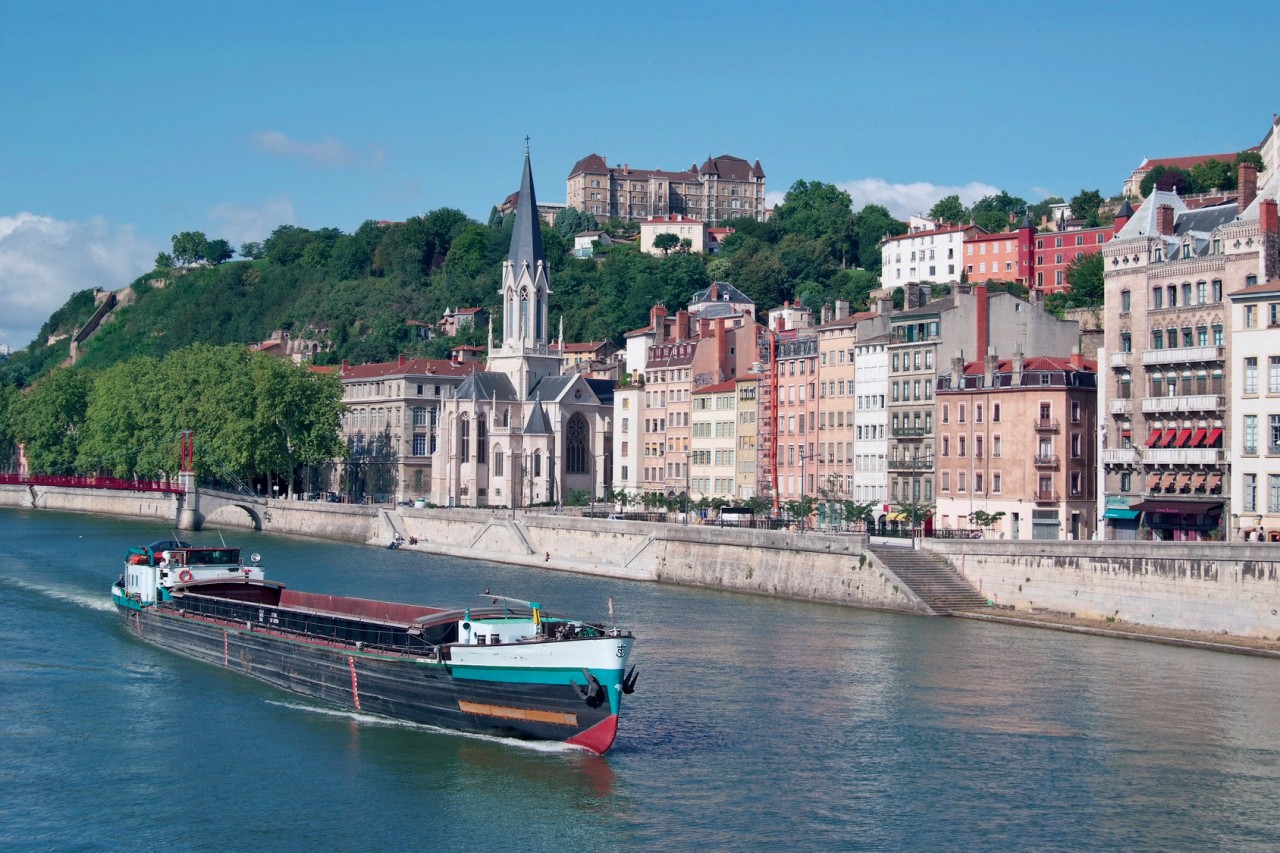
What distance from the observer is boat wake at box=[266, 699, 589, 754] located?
34562 mm

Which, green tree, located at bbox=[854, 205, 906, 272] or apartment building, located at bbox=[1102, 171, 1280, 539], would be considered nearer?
apartment building, located at bbox=[1102, 171, 1280, 539]

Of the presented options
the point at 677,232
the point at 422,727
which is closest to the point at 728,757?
the point at 422,727

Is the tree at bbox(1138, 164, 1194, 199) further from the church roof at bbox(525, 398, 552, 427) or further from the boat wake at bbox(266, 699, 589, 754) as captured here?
the boat wake at bbox(266, 699, 589, 754)

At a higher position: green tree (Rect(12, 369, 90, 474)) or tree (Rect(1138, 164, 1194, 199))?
tree (Rect(1138, 164, 1194, 199))

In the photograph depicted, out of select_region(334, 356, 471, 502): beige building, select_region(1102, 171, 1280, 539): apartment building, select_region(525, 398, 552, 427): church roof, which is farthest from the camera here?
select_region(334, 356, 471, 502): beige building

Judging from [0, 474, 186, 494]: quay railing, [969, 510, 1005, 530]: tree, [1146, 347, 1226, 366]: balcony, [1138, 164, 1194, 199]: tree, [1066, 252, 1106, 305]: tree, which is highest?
[1138, 164, 1194, 199]: tree

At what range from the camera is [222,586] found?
5269 centimetres

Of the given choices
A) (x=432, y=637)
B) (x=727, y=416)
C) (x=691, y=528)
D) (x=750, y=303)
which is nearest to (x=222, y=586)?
(x=432, y=637)

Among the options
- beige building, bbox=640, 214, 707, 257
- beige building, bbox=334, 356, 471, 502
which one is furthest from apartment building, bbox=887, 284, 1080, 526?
beige building, bbox=640, 214, 707, 257

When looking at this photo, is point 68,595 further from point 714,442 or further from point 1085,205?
point 1085,205

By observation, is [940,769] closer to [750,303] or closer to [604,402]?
[604,402]

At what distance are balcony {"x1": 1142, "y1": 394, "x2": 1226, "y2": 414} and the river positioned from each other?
10005mm

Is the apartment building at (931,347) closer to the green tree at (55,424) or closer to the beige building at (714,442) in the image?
the beige building at (714,442)

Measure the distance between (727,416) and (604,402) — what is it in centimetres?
2476
